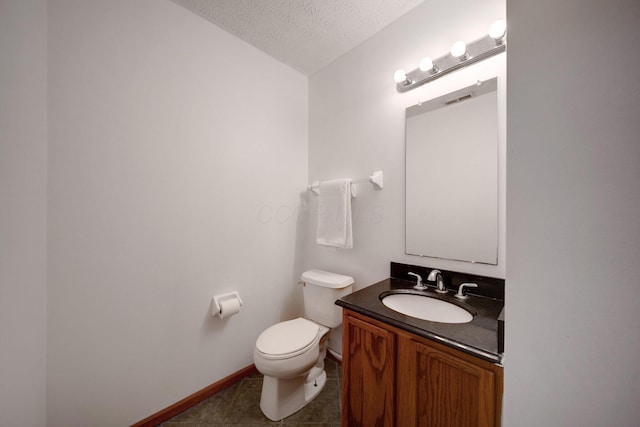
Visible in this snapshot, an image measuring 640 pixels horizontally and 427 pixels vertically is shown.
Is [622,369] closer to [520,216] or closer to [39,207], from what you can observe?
[520,216]

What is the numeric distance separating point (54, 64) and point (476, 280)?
2.23 metres

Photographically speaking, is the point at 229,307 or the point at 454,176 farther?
the point at 229,307

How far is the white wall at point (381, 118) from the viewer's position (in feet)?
3.73

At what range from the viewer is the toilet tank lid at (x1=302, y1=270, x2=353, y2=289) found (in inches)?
58.4

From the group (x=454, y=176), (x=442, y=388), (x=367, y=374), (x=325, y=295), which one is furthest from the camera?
(x=325, y=295)

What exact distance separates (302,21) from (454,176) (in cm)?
140

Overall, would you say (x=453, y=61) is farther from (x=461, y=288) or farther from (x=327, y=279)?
(x=327, y=279)

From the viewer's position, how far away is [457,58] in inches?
44.7

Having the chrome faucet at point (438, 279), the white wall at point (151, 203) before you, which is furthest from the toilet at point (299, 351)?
the chrome faucet at point (438, 279)

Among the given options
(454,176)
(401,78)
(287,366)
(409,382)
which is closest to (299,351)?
(287,366)

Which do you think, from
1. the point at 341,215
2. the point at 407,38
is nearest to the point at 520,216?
the point at 341,215

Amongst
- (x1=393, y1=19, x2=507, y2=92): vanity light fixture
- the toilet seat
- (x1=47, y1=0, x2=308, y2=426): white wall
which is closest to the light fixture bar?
(x1=393, y1=19, x2=507, y2=92): vanity light fixture

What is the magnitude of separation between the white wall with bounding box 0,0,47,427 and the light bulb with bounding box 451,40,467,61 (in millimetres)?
1835

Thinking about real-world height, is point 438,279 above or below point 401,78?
below
